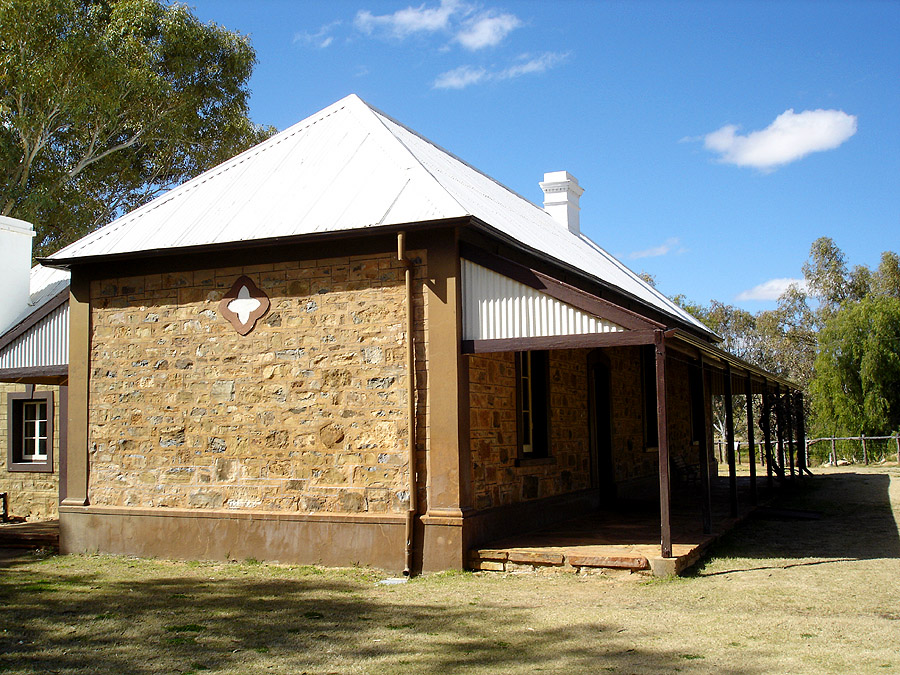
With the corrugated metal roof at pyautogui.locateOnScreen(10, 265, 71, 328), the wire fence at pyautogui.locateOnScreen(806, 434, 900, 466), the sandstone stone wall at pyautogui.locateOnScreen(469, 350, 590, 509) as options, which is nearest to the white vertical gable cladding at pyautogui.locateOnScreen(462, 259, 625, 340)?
the sandstone stone wall at pyautogui.locateOnScreen(469, 350, 590, 509)

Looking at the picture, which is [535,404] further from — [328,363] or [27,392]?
[27,392]

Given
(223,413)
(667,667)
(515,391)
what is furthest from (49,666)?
(515,391)

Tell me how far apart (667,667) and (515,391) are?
5386mm

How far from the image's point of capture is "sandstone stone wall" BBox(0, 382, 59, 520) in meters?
14.1

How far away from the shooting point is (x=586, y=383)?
13.4 m

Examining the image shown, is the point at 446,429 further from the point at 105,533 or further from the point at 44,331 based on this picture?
the point at 44,331

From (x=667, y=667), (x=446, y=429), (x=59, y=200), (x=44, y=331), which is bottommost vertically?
(x=667, y=667)

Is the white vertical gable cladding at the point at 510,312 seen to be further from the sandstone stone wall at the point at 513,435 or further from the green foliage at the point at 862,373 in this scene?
the green foliage at the point at 862,373

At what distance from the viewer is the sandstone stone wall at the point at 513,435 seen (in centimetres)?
958

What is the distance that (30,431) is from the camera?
577 inches

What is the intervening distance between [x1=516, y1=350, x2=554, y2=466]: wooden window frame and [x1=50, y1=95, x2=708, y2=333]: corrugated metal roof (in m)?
1.39

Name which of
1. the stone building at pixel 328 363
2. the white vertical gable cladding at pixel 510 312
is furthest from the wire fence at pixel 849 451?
the white vertical gable cladding at pixel 510 312

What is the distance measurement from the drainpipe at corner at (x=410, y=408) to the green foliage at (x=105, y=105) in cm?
1485

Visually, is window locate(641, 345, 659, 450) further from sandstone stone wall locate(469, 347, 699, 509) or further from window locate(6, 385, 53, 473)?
window locate(6, 385, 53, 473)
